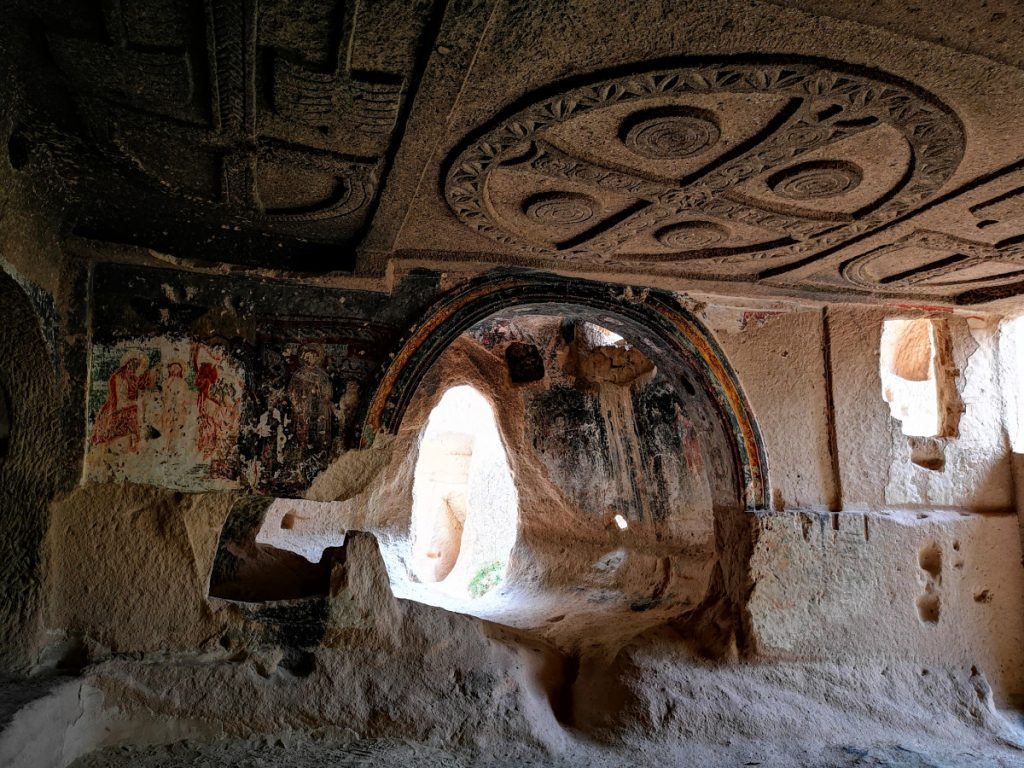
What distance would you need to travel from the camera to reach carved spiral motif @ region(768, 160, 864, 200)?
3328mm

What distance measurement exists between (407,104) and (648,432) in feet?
19.5

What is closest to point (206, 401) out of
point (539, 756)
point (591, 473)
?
point (539, 756)

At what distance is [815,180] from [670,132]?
91 centimetres

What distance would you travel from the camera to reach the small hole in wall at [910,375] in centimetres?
1131

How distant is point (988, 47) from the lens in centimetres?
236

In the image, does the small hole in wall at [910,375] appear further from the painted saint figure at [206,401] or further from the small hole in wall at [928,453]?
the painted saint figure at [206,401]

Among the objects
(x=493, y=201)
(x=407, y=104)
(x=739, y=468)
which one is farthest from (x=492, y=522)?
(x=407, y=104)

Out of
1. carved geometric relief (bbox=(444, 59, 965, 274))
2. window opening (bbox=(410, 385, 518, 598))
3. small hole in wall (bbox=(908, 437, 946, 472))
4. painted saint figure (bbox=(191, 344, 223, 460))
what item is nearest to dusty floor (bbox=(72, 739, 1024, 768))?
painted saint figure (bbox=(191, 344, 223, 460))

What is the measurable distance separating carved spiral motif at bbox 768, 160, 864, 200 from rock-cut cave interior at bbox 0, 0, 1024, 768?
0.11ft

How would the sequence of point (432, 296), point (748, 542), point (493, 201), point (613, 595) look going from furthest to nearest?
1. point (613, 595)
2. point (748, 542)
3. point (432, 296)
4. point (493, 201)

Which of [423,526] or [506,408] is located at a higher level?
[506,408]

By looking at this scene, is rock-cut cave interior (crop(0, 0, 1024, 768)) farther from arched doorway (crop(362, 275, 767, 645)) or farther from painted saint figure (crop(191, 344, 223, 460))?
arched doorway (crop(362, 275, 767, 645))

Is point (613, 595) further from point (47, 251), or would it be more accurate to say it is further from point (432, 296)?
point (47, 251)

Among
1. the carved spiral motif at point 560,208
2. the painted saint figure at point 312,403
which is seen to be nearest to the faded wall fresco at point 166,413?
the painted saint figure at point 312,403
